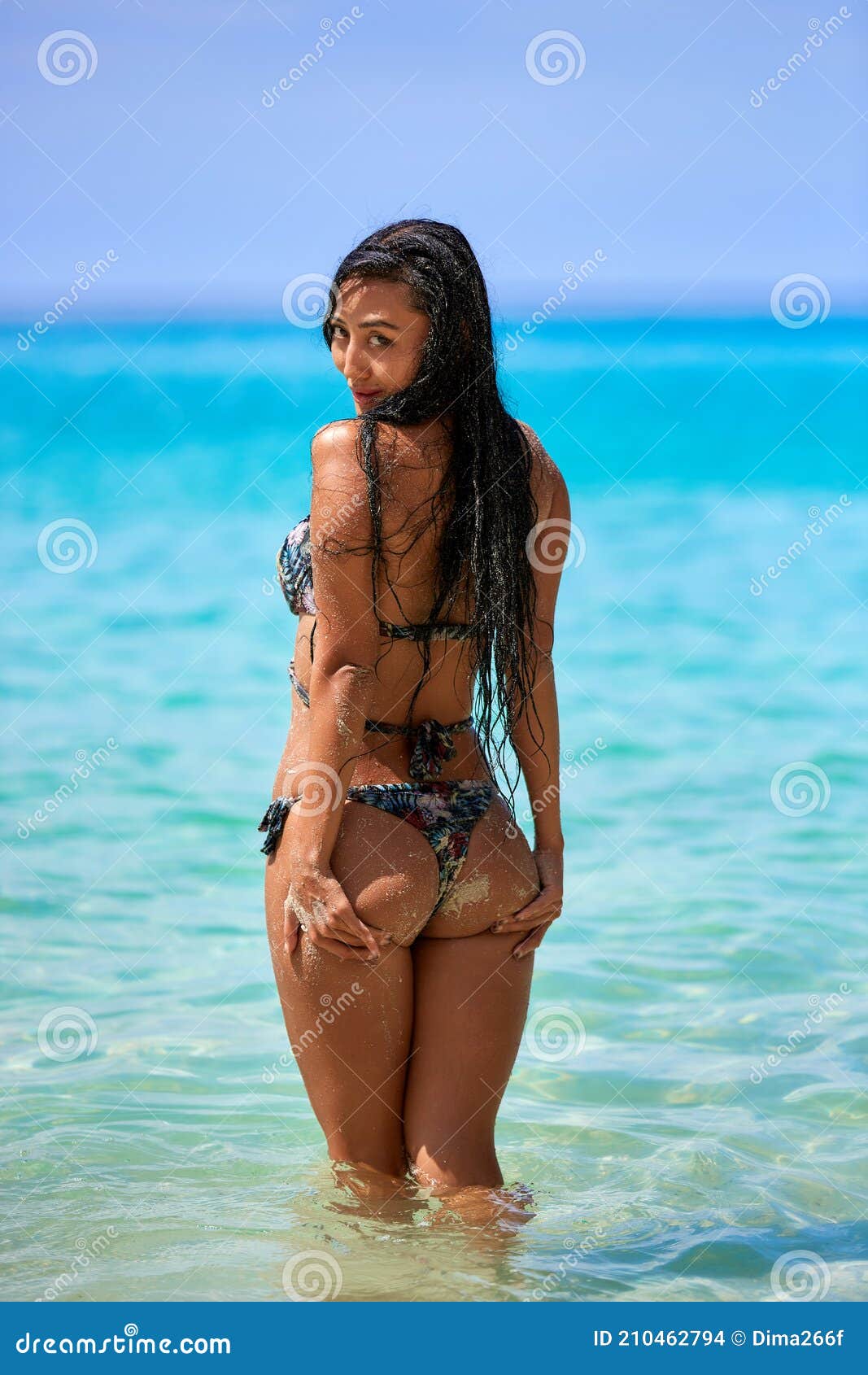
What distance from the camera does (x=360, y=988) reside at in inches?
91.0

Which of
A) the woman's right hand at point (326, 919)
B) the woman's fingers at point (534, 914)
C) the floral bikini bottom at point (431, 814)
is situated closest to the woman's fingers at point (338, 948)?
the woman's right hand at point (326, 919)

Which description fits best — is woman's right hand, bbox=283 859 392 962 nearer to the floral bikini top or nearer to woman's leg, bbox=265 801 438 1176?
woman's leg, bbox=265 801 438 1176

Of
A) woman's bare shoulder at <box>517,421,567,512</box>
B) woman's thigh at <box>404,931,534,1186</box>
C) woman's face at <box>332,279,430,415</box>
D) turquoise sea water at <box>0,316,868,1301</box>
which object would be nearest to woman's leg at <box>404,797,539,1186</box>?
woman's thigh at <box>404,931,534,1186</box>

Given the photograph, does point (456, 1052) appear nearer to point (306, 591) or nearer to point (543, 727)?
point (543, 727)

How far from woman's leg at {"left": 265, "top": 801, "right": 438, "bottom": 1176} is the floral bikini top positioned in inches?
11.3

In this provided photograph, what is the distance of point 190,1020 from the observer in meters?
4.18

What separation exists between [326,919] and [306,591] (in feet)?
1.73

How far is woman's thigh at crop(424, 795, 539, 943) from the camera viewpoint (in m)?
2.38

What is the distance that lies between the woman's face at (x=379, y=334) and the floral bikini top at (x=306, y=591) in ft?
0.80

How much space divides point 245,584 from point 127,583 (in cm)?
89

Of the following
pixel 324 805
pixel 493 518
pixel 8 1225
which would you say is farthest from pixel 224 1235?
pixel 493 518

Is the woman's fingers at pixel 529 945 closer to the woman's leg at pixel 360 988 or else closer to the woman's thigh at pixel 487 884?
Answer: the woman's thigh at pixel 487 884

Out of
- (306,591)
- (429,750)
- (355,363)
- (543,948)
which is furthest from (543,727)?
(543,948)

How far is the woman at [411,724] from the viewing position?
7.38 ft
